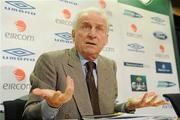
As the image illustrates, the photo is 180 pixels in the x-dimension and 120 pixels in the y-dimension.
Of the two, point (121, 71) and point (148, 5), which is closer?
point (121, 71)

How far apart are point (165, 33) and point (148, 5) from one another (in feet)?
1.66

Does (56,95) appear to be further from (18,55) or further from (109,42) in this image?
(109,42)

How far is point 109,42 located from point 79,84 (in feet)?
6.68

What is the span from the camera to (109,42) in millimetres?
3779

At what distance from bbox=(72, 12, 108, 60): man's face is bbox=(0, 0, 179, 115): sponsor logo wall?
1067 millimetres

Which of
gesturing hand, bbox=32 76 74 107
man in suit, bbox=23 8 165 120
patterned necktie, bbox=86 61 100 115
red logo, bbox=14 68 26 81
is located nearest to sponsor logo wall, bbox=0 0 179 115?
red logo, bbox=14 68 26 81

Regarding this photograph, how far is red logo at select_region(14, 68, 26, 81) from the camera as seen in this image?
9.27 ft

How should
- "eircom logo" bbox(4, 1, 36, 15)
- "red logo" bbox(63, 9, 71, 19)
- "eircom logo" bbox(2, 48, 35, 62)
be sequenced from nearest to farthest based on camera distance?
"eircom logo" bbox(2, 48, 35, 62) < "eircom logo" bbox(4, 1, 36, 15) < "red logo" bbox(63, 9, 71, 19)

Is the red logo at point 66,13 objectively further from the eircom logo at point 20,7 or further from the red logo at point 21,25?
the red logo at point 21,25

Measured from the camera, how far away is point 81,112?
67.8 inches

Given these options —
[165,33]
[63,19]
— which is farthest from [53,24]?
[165,33]

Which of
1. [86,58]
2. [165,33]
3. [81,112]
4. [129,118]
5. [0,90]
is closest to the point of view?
[129,118]

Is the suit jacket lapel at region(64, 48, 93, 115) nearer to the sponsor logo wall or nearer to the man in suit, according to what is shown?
the man in suit

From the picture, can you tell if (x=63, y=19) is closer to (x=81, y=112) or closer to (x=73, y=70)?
(x=73, y=70)
